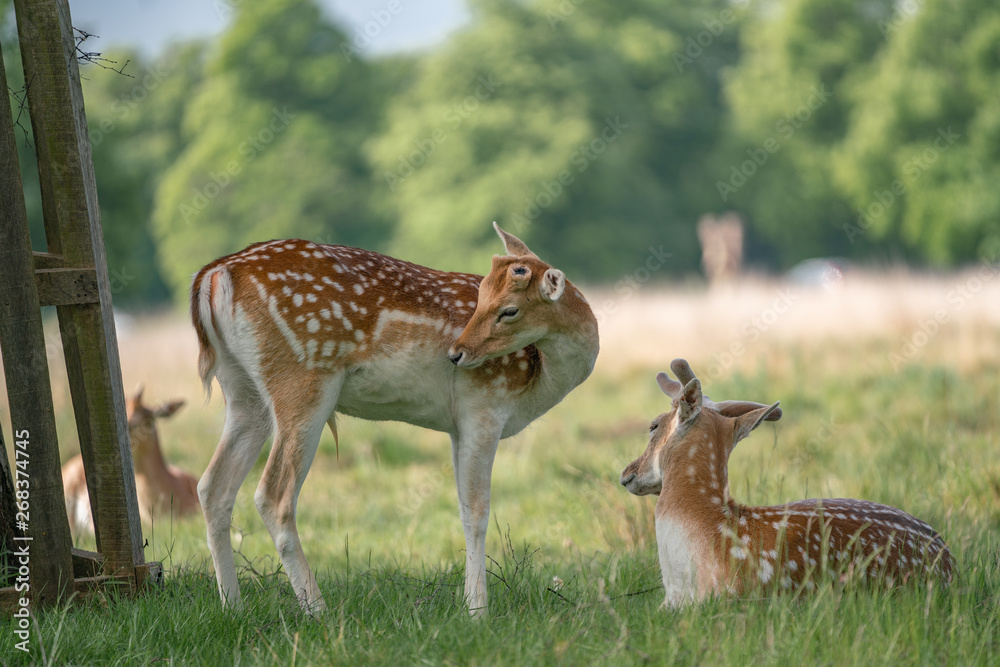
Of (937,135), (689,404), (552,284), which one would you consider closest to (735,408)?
(689,404)

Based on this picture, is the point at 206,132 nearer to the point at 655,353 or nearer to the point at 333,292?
the point at 655,353

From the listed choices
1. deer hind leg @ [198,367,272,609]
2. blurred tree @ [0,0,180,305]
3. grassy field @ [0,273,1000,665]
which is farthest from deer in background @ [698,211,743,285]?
deer hind leg @ [198,367,272,609]

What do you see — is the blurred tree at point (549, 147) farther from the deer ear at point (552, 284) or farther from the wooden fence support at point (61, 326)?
the wooden fence support at point (61, 326)

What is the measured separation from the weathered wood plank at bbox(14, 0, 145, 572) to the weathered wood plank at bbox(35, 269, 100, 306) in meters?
0.03

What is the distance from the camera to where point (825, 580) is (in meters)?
3.34

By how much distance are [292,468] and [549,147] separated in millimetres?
29456

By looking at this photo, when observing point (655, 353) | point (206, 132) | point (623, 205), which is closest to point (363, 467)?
point (655, 353)

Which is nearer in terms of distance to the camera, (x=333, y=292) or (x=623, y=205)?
(x=333, y=292)

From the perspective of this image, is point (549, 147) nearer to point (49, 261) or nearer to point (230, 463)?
point (230, 463)

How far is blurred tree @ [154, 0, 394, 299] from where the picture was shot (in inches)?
1399

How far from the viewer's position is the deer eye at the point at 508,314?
3895 mm

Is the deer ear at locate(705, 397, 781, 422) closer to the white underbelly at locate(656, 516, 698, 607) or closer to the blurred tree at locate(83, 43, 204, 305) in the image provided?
the white underbelly at locate(656, 516, 698, 607)

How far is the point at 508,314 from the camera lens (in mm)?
3906

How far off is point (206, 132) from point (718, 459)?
121ft
